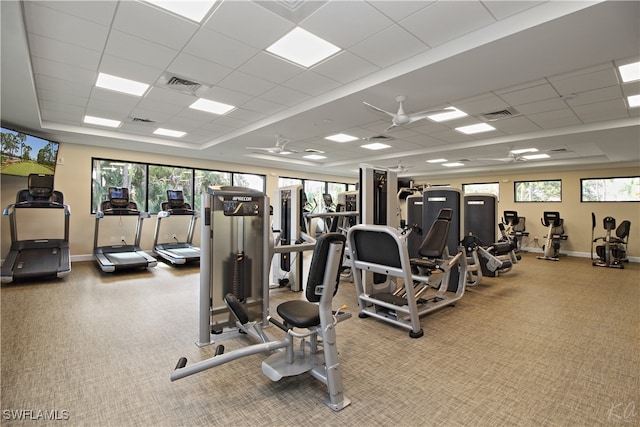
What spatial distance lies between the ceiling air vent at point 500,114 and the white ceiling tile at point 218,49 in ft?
13.2

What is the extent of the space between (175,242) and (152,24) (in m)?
6.42

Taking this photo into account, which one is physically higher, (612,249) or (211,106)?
(211,106)

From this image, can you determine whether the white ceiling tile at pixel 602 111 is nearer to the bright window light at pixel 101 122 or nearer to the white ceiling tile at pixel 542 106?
the white ceiling tile at pixel 542 106

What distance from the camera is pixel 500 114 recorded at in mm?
5168

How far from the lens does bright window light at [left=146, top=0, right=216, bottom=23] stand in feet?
8.54

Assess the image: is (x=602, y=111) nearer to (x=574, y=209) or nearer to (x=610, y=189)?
(x=610, y=189)

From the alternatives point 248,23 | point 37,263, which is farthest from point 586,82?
point 37,263

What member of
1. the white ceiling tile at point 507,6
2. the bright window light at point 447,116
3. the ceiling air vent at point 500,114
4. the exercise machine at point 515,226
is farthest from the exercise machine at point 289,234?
the exercise machine at point 515,226

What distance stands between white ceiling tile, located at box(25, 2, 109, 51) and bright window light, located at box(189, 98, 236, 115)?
172cm

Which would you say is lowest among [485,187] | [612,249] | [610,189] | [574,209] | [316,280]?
[612,249]

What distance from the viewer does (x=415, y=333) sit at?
3.19 m

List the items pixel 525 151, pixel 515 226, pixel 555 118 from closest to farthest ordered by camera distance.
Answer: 1. pixel 555 118
2. pixel 525 151
3. pixel 515 226

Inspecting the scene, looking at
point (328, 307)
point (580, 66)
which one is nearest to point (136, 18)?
point (328, 307)

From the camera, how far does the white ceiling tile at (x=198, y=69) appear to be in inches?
139
